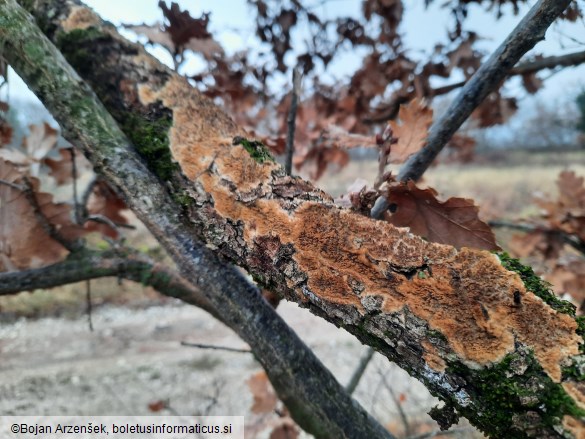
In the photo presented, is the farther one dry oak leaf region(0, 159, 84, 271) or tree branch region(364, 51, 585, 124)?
tree branch region(364, 51, 585, 124)

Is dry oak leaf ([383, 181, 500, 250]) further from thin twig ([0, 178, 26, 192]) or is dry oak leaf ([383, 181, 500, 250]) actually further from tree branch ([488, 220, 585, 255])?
tree branch ([488, 220, 585, 255])

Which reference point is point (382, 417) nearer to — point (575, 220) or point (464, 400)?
point (575, 220)

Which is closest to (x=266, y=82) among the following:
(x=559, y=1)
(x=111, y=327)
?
(x=559, y=1)

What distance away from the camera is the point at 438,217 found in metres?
0.69

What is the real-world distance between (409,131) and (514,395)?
48 cm

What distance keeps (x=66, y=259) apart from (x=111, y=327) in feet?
18.2

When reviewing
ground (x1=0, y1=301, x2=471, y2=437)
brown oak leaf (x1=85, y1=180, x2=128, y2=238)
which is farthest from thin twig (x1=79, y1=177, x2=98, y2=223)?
ground (x1=0, y1=301, x2=471, y2=437)

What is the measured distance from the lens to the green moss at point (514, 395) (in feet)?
1.45

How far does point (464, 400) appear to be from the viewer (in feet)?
1.64

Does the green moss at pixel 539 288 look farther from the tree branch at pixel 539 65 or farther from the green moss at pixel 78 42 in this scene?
the tree branch at pixel 539 65

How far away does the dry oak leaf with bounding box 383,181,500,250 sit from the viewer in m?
0.66

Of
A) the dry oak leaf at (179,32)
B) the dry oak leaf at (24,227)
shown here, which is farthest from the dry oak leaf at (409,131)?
the dry oak leaf at (24,227)

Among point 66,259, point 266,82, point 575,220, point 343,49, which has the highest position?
point 343,49

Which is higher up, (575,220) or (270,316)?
(575,220)
